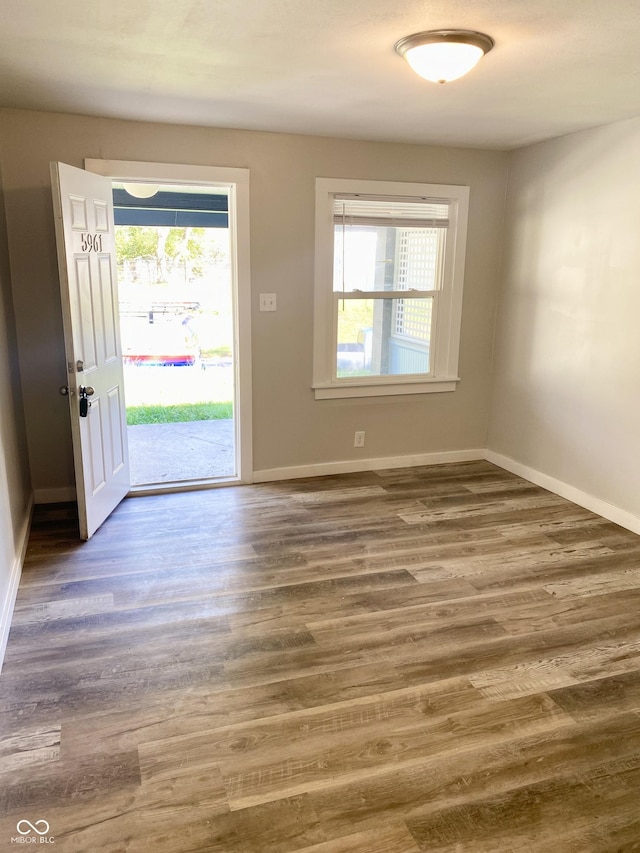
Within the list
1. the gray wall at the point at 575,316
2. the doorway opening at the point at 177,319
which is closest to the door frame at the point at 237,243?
the gray wall at the point at 575,316

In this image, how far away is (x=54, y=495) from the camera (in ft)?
13.0

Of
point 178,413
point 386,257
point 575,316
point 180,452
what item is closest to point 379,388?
point 386,257

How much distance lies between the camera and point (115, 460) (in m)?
3.86

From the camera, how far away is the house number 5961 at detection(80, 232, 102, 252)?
10.9ft

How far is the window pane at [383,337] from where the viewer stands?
448 centimetres

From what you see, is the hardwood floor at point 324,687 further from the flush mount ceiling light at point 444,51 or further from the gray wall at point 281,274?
the flush mount ceiling light at point 444,51

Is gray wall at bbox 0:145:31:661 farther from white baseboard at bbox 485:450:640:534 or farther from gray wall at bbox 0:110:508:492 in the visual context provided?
white baseboard at bbox 485:450:640:534

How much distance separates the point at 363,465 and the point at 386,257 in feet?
5.16

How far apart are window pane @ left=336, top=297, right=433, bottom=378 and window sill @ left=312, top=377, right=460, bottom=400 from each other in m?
0.10

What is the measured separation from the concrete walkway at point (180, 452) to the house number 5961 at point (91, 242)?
5.41 feet

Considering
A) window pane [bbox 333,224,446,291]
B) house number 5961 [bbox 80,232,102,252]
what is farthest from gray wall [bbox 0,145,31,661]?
window pane [bbox 333,224,446,291]

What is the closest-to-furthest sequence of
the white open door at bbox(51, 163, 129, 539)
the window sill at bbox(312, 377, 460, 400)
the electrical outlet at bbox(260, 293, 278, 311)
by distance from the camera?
the white open door at bbox(51, 163, 129, 539), the electrical outlet at bbox(260, 293, 278, 311), the window sill at bbox(312, 377, 460, 400)

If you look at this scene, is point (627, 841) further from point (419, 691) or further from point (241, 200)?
point (241, 200)

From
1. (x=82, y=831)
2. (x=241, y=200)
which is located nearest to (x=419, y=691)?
(x=82, y=831)
